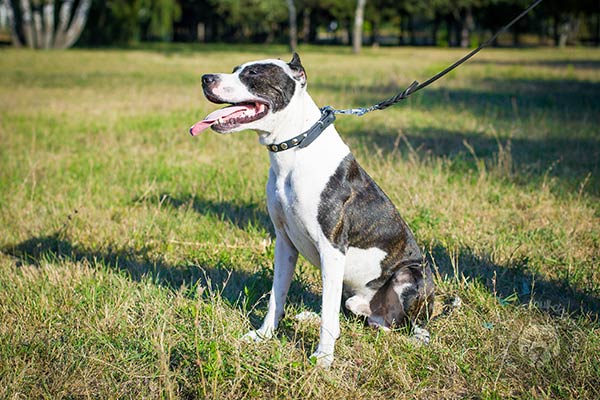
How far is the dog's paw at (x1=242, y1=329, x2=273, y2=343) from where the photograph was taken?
3.26 meters

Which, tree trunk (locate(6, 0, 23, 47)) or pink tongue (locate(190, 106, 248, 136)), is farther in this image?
tree trunk (locate(6, 0, 23, 47))

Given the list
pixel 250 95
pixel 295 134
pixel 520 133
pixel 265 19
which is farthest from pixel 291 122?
pixel 265 19

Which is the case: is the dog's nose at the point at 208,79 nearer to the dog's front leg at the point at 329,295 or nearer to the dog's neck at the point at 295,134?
the dog's neck at the point at 295,134

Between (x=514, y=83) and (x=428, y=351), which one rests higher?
(x=514, y=83)

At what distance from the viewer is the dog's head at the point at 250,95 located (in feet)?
9.62

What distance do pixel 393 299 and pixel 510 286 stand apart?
120 centimetres

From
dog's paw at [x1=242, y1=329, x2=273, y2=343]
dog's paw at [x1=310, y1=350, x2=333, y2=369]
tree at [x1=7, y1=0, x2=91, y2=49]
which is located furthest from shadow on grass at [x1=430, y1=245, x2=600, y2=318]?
tree at [x1=7, y1=0, x2=91, y2=49]

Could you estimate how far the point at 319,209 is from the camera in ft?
10.1

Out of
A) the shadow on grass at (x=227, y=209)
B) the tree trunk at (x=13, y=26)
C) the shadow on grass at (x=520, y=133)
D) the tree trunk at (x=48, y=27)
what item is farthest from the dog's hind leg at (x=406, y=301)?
the tree trunk at (x=13, y=26)

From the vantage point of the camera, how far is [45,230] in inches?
203

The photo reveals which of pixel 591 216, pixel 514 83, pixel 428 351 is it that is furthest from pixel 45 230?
pixel 514 83

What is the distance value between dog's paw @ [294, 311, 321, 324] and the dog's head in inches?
48.7

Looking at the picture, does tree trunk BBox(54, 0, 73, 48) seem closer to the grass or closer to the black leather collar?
the grass

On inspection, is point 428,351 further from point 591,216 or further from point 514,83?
Answer: point 514,83
